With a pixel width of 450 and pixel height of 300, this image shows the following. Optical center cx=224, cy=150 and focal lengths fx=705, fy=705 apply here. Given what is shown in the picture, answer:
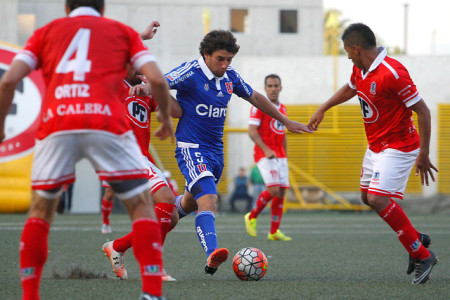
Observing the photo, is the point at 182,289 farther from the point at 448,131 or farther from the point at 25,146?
the point at 448,131

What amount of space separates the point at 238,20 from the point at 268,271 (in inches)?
1132

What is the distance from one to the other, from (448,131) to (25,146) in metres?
13.8

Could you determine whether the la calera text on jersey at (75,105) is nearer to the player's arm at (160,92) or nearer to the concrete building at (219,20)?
the player's arm at (160,92)

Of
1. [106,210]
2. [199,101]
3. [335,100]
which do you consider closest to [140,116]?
[199,101]

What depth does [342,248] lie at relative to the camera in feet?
31.4

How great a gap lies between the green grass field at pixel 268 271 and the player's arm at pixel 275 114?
1.36 metres

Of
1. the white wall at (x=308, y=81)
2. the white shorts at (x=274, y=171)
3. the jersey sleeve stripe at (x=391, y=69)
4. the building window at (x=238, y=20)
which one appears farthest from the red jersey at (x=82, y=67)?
the building window at (x=238, y=20)

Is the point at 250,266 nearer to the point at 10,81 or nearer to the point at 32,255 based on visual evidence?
the point at 32,255

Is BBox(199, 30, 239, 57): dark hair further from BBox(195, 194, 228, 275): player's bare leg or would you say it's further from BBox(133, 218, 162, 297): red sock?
BBox(133, 218, 162, 297): red sock

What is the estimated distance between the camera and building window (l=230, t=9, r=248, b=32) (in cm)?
3450

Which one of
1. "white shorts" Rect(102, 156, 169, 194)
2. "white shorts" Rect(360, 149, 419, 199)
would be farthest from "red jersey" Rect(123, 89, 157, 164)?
"white shorts" Rect(360, 149, 419, 199)

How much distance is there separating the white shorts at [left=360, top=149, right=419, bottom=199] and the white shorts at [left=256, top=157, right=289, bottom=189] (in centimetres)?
500

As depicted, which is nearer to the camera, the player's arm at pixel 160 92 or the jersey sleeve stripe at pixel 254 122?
the player's arm at pixel 160 92

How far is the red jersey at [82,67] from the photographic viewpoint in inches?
154
